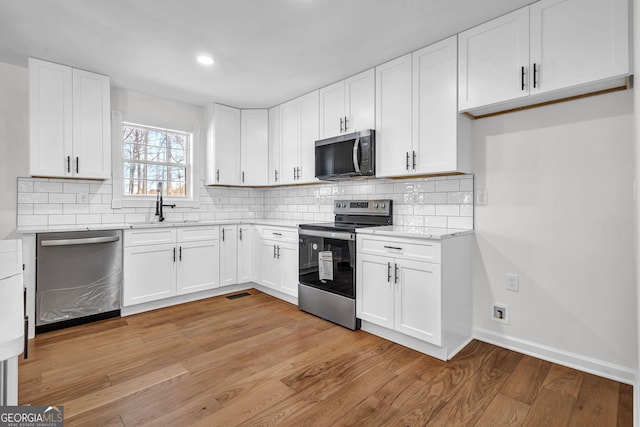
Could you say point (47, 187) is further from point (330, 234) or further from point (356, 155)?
point (356, 155)

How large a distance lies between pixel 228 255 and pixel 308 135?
1.72 meters

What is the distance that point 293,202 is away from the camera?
445 centimetres

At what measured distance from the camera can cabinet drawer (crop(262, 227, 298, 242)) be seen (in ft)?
11.5

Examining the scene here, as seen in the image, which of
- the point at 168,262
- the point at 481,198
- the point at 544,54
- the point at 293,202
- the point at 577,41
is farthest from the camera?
the point at 293,202

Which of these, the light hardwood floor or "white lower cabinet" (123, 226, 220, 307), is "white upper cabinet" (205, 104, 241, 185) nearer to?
"white lower cabinet" (123, 226, 220, 307)

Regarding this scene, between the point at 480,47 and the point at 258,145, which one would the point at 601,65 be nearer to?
the point at 480,47

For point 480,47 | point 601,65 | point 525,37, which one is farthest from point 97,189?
point 601,65

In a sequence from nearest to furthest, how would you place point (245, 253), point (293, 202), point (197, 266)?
point (197, 266) → point (245, 253) → point (293, 202)

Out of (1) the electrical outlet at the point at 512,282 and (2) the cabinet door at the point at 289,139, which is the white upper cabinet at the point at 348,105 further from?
(1) the electrical outlet at the point at 512,282

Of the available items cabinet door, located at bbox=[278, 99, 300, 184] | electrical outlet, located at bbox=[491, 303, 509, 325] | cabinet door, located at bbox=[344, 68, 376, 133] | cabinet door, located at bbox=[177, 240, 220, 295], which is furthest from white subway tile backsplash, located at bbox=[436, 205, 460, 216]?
cabinet door, located at bbox=[177, 240, 220, 295]

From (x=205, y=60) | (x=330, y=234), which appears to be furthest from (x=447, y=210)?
(x=205, y=60)

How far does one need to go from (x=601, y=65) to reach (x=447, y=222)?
1.43 metres

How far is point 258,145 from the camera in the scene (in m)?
4.32

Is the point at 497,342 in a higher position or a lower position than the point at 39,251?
lower
